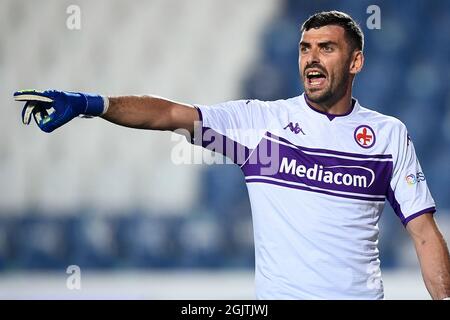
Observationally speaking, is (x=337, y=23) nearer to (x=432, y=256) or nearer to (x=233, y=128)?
(x=233, y=128)

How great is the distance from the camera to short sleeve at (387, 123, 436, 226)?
320 cm

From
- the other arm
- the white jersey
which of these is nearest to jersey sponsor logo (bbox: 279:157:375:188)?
the white jersey

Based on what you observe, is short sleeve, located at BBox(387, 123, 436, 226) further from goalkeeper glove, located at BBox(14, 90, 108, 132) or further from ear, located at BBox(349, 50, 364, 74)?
goalkeeper glove, located at BBox(14, 90, 108, 132)

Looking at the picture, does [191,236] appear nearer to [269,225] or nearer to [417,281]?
[417,281]

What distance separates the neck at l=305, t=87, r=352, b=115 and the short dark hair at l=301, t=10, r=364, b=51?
199mm

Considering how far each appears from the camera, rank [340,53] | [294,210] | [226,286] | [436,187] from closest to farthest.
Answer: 1. [294,210]
2. [340,53]
3. [226,286]
4. [436,187]

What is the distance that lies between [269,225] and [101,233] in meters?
3.12

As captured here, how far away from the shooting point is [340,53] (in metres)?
3.34

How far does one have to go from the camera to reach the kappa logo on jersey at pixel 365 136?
3.22m

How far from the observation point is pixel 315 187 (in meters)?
3.10

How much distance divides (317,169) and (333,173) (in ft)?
0.19

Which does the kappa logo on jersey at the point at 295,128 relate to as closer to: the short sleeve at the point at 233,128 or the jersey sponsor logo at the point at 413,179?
the short sleeve at the point at 233,128

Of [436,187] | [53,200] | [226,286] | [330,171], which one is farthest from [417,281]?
[330,171]

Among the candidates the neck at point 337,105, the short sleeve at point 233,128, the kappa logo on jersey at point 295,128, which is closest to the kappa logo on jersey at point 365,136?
the neck at point 337,105
